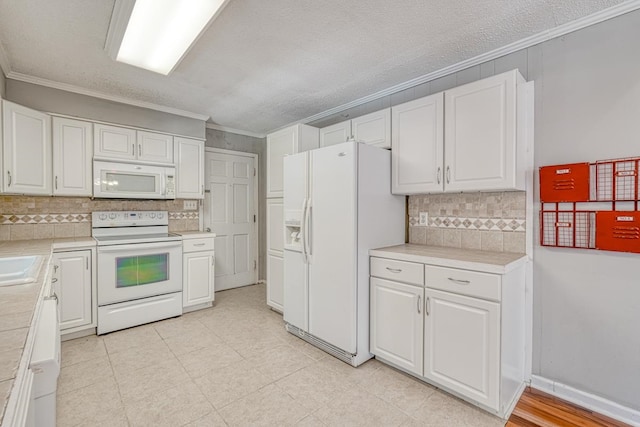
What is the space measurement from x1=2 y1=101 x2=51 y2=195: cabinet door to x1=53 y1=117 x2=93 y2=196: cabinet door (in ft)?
0.21

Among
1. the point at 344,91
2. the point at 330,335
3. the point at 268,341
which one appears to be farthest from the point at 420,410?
the point at 344,91

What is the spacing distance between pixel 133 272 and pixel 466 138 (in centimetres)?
342

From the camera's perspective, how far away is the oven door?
2.98 meters

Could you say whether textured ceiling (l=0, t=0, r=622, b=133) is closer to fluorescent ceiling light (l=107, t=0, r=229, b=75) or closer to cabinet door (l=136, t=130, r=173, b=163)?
fluorescent ceiling light (l=107, t=0, r=229, b=75)

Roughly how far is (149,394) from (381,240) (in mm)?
2081

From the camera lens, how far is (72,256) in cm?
282

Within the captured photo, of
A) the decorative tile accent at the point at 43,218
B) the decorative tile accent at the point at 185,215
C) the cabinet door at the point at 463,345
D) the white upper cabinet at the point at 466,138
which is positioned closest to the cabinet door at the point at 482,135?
the white upper cabinet at the point at 466,138

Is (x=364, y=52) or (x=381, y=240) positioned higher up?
(x=364, y=52)

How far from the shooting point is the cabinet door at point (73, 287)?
2.75 m

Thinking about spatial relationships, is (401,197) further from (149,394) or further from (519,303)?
(149,394)

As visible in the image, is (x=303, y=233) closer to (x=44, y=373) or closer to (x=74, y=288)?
(x=44, y=373)

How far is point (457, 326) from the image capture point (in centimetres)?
196

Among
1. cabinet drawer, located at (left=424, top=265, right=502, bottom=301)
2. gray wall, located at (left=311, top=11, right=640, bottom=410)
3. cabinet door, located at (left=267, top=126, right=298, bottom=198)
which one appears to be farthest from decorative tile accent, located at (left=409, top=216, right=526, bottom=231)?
cabinet door, located at (left=267, top=126, right=298, bottom=198)

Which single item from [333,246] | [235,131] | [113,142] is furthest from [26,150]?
[333,246]
